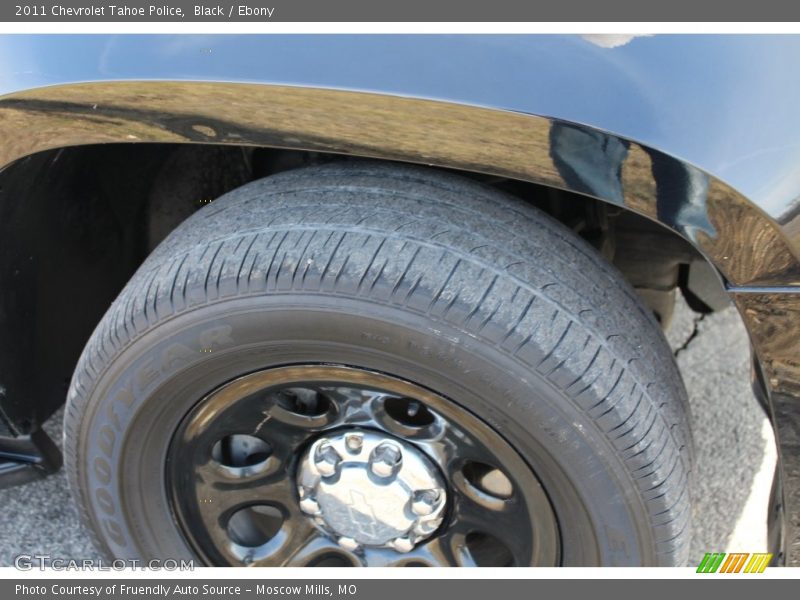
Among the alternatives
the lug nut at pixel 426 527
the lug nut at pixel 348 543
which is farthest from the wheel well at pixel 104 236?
the lug nut at pixel 348 543

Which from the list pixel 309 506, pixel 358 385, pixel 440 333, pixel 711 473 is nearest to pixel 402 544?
pixel 309 506

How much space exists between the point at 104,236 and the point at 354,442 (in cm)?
79

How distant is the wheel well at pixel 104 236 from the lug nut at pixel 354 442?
1.74ft

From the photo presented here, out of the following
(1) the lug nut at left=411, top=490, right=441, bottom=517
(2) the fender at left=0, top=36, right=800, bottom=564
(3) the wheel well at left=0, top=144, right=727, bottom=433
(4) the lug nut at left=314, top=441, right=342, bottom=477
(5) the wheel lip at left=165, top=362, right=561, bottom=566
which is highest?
(2) the fender at left=0, top=36, right=800, bottom=564

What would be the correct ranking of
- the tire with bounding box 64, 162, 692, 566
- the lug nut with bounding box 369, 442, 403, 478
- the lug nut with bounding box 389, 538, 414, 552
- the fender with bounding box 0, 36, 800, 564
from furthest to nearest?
1. the lug nut with bounding box 389, 538, 414, 552
2. the lug nut with bounding box 369, 442, 403, 478
3. the tire with bounding box 64, 162, 692, 566
4. the fender with bounding box 0, 36, 800, 564

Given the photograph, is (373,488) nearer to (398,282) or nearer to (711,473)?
(398,282)

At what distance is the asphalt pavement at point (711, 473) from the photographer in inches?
81.0

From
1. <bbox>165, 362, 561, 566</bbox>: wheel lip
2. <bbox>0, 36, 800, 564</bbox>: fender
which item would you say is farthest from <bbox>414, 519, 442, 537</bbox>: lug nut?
<bbox>0, 36, 800, 564</bbox>: fender

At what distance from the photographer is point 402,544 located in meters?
1.64

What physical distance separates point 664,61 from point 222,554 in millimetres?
1317

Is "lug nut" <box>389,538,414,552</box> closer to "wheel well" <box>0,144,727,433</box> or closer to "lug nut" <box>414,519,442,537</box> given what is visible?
"lug nut" <box>414,519,442,537</box>

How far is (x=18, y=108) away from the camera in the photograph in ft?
4.58

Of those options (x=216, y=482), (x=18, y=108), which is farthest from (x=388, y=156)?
(x=216, y=482)

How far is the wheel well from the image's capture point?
1.67m
